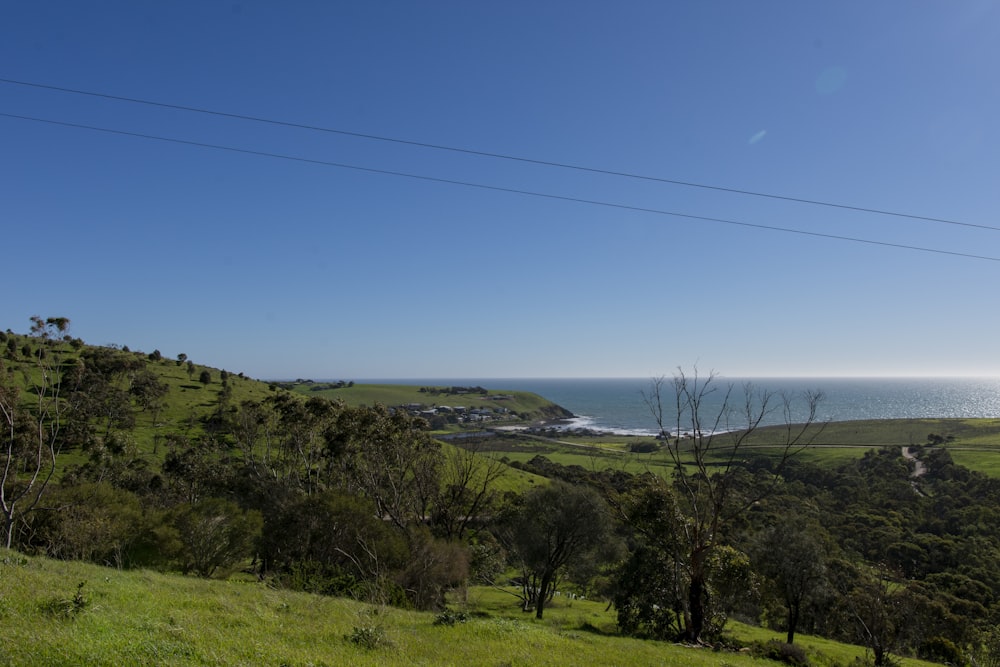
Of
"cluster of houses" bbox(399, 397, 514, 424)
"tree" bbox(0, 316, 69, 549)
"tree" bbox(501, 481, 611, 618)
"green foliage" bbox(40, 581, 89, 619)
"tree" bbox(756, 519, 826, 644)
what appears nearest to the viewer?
"green foliage" bbox(40, 581, 89, 619)

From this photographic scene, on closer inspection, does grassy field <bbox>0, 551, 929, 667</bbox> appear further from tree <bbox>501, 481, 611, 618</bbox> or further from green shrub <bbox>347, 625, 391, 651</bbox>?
tree <bbox>501, 481, 611, 618</bbox>

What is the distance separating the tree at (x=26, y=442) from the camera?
23014 mm

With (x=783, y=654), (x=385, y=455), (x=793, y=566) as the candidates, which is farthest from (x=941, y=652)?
(x=385, y=455)

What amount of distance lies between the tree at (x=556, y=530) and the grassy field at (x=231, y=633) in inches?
599

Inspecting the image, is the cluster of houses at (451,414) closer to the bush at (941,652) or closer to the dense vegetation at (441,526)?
the dense vegetation at (441,526)

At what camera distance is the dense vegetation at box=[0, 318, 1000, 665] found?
23.1 meters

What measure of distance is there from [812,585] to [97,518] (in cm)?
4270

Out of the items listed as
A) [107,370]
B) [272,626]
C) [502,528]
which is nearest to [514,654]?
[272,626]

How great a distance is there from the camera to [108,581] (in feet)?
40.9

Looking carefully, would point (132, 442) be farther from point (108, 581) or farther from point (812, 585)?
point (812, 585)

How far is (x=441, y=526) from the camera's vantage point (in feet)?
121

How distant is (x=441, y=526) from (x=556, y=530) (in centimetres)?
1083

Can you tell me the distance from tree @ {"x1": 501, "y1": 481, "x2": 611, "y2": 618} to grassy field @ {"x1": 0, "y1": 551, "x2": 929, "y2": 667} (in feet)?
49.9

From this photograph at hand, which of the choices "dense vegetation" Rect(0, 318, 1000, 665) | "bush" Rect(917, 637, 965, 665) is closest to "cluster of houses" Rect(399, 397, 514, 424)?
"dense vegetation" Rect(0, 318, 1000, 665)
